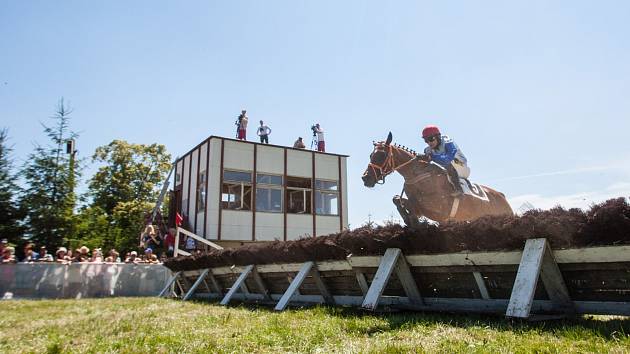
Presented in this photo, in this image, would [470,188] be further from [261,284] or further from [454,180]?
[261,284]

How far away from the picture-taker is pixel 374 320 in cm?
514

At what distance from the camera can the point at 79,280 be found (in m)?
16.4

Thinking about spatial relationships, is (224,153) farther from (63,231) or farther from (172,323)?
(172,323)

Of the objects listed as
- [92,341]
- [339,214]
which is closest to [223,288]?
[92,341]

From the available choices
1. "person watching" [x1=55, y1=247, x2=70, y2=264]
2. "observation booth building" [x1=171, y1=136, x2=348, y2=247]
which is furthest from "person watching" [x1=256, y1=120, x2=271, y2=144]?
"person watching" [x1=55, y1=247, x2=70, y2=264]

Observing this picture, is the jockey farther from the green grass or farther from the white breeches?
the green grass

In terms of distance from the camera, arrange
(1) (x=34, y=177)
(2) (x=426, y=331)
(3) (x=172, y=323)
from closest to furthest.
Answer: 1. (2) (x=426, y=331)
2. (3) (x=172, y=323)
3. (1) (x=34, y=177)

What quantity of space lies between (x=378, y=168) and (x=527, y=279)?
5044 mm

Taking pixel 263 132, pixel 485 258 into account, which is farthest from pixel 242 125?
pixel 485 258

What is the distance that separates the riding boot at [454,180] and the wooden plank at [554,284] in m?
3.92

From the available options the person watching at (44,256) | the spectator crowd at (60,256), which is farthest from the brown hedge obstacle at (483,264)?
the person watching at (44,256)

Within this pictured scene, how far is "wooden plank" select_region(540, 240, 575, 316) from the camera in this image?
4.61 metres

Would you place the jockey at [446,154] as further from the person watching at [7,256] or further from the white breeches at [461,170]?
the person watching at [7,256]

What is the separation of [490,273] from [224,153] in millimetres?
17797
